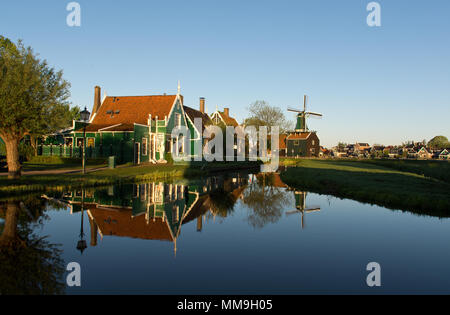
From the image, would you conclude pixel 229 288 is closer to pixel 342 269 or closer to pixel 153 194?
pixel 342 269

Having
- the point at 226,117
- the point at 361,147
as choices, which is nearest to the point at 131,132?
the point at 226,117

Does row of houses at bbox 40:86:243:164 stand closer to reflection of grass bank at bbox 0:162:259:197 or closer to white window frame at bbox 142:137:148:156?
white window frame at bbox 142:137:148:156

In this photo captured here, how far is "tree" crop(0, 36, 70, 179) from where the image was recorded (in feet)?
61.8

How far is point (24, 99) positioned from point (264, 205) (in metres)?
15.5

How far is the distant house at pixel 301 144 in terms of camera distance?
8762 cm

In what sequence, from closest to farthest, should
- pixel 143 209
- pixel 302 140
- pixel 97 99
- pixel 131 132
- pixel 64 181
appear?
pixel 143 209
pixel 64 181
pixel 131 132
pixel 97 99
pixel 302 140

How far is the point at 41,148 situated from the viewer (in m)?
38.9

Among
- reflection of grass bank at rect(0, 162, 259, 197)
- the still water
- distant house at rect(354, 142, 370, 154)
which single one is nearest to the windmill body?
reflection of grass bank at rect(0, 162, 259, 197)

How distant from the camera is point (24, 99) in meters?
19.6

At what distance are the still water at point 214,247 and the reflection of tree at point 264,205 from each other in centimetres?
9

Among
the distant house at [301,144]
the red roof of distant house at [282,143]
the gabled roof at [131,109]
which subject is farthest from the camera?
the red roof of distant house at [282,143]

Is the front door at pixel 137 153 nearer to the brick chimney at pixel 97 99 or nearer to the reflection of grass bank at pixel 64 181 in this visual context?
the reflection of grass bank at pixel 64 181

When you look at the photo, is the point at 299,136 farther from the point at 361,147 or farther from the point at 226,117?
the point at 361,147

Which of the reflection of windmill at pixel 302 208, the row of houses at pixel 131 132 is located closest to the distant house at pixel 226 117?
the row of houses at pixel 131 132
